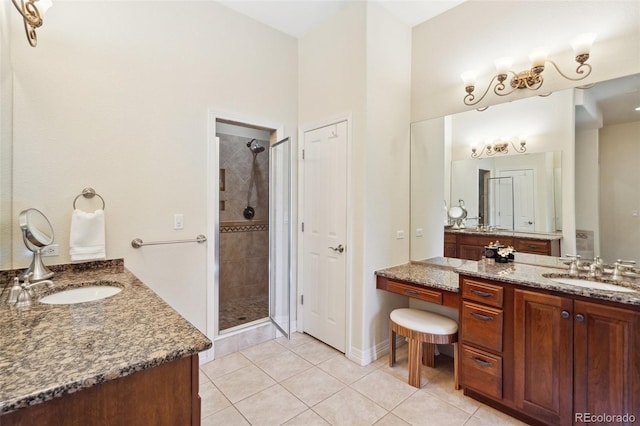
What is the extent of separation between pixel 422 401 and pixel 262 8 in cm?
352

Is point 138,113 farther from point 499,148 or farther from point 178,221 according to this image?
point 499,148

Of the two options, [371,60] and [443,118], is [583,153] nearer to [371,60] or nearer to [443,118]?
[443,118]

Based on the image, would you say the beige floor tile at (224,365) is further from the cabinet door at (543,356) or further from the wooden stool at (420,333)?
the cabinet door at (543,356)

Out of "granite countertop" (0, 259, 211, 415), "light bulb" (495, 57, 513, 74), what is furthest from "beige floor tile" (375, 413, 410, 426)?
"light bulb" (495, 57, 513, 74)

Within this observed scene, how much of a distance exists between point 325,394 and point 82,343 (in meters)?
1.70

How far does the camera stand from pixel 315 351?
281 cm

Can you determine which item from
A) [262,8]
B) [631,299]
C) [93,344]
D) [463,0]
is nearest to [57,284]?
[93,344]

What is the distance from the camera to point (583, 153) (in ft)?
6.76

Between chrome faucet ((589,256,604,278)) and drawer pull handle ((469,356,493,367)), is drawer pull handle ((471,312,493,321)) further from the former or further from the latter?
chrome faucet ((589,256,604,278))

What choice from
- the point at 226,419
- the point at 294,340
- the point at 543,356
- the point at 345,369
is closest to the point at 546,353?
the point at 543,356

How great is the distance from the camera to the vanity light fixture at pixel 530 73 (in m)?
1.94

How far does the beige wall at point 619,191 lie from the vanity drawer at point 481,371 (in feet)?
3.45

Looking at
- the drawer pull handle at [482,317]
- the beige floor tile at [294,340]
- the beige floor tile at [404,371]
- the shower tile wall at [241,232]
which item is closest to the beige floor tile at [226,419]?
the beige floor tile at [294,340]

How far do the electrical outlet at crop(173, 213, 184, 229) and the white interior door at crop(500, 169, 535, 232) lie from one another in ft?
9.05
